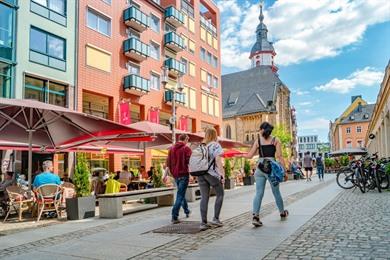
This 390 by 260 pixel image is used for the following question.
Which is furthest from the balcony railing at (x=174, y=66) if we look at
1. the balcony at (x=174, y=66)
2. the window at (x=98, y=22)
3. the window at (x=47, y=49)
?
the window at (x=47, y=49)

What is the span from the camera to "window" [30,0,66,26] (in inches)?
899

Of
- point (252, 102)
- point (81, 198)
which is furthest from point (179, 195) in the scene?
point (252, 102)

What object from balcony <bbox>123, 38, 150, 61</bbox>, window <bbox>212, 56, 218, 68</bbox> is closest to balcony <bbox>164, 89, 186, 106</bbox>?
balcony <bbox>123, 38, 150, 61</bbox>

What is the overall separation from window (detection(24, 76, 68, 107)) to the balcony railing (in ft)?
40.1

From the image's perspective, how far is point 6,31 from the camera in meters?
20.9

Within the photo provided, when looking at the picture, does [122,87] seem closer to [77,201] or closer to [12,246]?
[77,201]

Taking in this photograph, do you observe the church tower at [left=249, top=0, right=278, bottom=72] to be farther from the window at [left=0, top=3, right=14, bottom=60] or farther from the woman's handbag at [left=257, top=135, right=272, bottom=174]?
the woman's handbag at [left=257, top=135, right=272, bottom=174]

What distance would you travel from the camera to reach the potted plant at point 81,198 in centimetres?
1002

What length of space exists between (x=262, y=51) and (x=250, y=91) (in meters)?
22.6

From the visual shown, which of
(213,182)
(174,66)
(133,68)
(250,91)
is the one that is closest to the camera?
(213,182)

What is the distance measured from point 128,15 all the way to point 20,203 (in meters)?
22.6

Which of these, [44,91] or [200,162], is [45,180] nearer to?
[200,162]

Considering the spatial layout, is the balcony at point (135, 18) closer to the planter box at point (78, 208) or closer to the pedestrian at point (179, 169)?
the planter box at point (78, 208)

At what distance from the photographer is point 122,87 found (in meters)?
29.4
